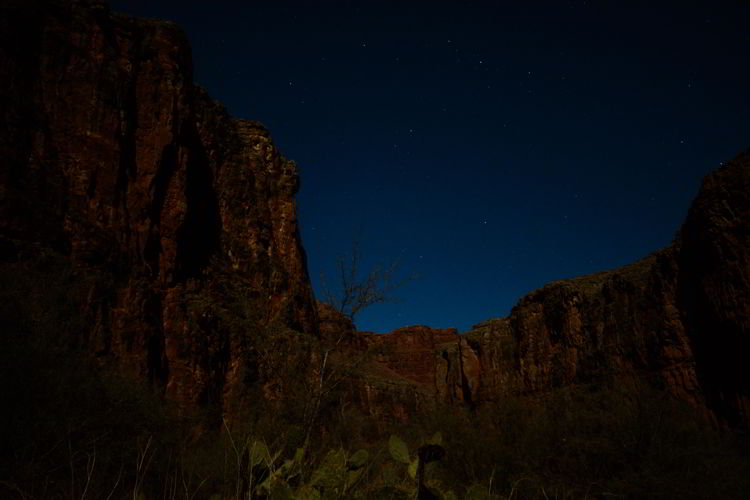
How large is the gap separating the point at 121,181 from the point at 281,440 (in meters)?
15.2

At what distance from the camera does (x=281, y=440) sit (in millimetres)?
8422

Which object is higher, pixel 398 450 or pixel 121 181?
pixel 121 181

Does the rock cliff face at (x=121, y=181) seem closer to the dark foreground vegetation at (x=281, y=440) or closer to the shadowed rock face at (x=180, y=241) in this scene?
the shadowed rock face at (x=180, y=241)

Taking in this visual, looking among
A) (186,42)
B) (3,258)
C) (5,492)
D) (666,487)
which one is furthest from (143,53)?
(666,487)

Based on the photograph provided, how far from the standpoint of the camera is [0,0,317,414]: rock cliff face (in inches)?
590

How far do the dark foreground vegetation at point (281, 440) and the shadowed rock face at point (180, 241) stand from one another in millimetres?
2330

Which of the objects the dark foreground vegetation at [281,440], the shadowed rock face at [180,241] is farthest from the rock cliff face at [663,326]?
the dark foreground vegetation at [281,440]

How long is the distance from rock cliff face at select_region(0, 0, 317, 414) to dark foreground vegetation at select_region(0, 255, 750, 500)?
225cm

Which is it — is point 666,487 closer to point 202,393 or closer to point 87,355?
point 87,355

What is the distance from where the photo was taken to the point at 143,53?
A: 854 inches

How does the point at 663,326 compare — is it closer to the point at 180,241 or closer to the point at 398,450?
the point at 398,450

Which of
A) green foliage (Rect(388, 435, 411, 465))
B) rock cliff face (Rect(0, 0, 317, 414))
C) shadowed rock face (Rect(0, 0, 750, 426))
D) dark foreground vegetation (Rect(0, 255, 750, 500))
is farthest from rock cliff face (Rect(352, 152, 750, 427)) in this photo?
green foliage (Rect(388, 435, 411, 465))

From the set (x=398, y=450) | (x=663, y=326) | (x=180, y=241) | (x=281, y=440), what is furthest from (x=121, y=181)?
(x=663, y=326)

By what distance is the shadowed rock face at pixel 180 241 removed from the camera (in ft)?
41.0
